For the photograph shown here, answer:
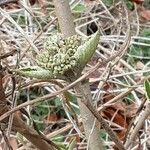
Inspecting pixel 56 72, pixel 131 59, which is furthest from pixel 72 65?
pixel 131 59

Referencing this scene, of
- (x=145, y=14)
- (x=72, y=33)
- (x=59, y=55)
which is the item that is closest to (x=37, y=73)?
(x=59, y=55)

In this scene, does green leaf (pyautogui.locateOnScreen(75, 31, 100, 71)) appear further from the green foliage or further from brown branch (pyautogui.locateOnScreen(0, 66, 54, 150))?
brown branch (pyautogui.locateOnScreen(0, 66, 54, 150))

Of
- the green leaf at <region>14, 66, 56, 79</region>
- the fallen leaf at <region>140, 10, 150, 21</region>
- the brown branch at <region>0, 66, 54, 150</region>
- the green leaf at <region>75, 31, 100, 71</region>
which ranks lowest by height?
the fallen leaf at <region>140, 10, 150, 21</region>

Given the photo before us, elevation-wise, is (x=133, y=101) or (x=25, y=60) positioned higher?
(x=25, y=60)

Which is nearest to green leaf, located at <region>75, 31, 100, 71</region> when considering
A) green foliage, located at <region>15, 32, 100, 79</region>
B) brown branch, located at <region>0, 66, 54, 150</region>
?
green foliage, located at <region>15, 32, 100, 79</region>

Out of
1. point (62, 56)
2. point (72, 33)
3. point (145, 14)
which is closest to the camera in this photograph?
point (62, 56)

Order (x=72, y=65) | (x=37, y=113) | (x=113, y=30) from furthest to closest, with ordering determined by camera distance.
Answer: (x=113, y=30)
(x=37, y=113)
(x=72, y=65)

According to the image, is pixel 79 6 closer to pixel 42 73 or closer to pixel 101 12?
pixel 101 12

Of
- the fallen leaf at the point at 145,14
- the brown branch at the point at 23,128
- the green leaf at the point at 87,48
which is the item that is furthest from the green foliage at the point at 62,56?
the fallen leaf at the point at 145,14

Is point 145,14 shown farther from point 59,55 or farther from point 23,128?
point 59,55
